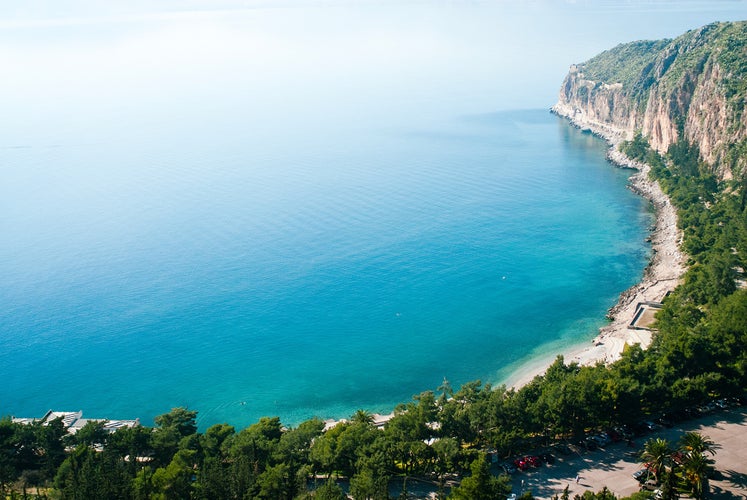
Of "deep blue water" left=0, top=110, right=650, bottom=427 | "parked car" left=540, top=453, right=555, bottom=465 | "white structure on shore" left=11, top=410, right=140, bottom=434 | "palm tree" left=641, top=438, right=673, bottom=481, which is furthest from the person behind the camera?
Answer: "deep blue water" left=0, top=110, right=650, bottom=427

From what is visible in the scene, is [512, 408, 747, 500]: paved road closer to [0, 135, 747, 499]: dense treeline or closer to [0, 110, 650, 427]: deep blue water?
[0, 135, 747, 499]: dense treeline

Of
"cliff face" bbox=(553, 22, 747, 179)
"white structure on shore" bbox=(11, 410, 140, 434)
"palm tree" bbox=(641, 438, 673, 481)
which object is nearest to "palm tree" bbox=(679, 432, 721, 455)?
"palm tree" bbox=(641, 438, 673, 481)

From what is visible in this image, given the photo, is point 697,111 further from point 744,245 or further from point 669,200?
point 744,245

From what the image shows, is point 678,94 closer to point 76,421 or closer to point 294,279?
point 294,279

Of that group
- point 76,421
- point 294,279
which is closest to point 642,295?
point 294,279

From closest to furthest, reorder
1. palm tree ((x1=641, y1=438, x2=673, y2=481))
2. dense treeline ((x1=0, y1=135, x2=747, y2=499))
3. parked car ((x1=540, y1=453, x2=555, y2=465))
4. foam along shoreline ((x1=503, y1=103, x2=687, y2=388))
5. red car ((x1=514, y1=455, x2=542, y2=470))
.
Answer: palm tree ((x1=641, y1=438, x2=673, y2=481))
dense treeline ((x1=0, y1=135, x2=747, y2=499))
red car ((x1=514, y1=455, x2=542, y2=470))
parked car ((x1=540, y1=453, x2=555, y2=465))
foam along shoreline ((x1=503, y1=103, x2=687, y2=388))

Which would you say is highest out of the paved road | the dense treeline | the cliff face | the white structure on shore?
the cliff face

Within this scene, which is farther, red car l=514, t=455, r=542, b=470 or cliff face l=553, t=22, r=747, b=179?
cliff face l=553, t=22, r=747, b=179
